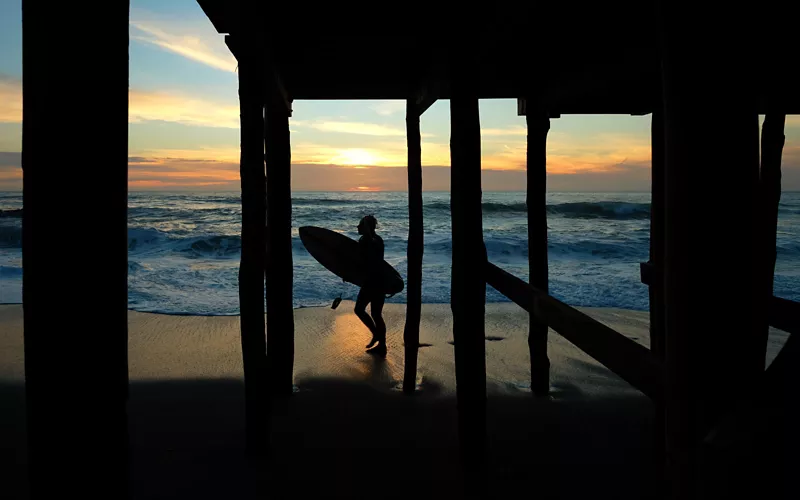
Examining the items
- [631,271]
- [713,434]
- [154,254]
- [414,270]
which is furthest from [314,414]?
[154,254]

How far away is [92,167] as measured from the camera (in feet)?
3.68

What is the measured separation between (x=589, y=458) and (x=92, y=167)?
12.9ft

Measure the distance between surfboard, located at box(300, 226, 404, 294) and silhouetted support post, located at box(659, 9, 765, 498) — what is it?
610 centimetres

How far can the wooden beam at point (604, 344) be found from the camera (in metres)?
1.63

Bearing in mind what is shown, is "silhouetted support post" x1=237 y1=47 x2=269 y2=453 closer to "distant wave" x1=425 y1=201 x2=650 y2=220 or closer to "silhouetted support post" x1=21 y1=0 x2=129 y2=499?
"silhouetted support post" x1=21 y1=0 x2=129 y2=499

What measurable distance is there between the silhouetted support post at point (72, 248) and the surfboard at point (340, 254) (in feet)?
19.9

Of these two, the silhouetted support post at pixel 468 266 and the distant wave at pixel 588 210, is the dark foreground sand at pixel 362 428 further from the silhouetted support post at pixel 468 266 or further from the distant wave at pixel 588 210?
the distant wave at pixel 588 210

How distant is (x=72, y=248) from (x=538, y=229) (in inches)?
193

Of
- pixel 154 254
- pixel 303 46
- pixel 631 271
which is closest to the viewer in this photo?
pixel 303 46

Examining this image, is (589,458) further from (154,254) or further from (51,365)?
(154,254)

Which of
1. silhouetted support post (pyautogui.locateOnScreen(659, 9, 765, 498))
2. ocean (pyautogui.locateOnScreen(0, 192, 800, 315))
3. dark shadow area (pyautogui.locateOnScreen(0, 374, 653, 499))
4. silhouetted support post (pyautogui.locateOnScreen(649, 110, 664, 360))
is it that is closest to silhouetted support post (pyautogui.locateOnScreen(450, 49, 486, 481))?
dark shadow area (pyautogui.locateOnScreen(0, 374, 653, 499))

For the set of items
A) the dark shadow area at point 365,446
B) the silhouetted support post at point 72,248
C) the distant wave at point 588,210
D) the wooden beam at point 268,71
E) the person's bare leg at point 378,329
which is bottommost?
the dark shadow area at point 365,446

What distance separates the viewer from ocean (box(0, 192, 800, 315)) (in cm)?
1201

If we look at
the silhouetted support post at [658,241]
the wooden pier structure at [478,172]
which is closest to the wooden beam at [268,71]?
the wooden pier structure at [478,172]
